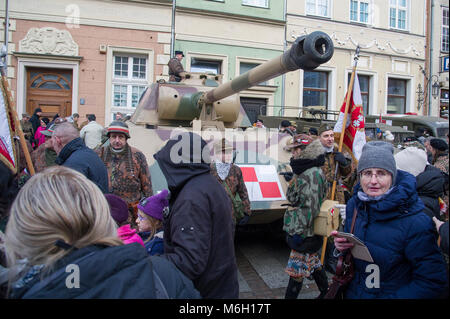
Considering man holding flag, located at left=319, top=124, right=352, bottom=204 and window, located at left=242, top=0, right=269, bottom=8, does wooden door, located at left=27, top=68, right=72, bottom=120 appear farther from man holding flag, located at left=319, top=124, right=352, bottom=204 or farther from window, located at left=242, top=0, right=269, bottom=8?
man holding flag, located at left=319, top=124, right=352, bottom=204

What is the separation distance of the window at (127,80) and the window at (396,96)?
1106 centimetres

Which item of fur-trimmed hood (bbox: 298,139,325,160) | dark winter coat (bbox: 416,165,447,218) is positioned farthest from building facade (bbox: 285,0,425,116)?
dark winter coat (bbox: 416,165,447,218)

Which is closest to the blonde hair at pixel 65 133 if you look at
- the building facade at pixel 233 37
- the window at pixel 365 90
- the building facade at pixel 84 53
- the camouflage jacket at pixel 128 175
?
the camouflage jacket at pixel 128 175

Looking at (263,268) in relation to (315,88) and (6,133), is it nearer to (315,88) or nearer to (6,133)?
(6,133)

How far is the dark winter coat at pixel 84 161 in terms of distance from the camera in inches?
134

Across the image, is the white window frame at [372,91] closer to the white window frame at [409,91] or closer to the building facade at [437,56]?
the white window frame at [409,91]

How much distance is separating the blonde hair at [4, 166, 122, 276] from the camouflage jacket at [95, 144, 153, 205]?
9.86 feet

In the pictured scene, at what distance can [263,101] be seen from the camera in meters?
15.1

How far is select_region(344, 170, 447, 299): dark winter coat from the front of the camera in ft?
5.96

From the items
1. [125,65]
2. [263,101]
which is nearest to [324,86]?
[263,101]

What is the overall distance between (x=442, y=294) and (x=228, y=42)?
44.1ft

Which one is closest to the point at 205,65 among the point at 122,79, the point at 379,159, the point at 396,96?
the point at 122,79

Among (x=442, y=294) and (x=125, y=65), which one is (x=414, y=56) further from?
(x=442, y=294)

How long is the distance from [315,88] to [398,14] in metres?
5.46
